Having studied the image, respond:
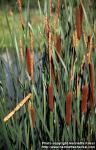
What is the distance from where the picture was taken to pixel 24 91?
1132 mm

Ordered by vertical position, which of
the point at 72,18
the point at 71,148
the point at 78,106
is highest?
the point at 72,18

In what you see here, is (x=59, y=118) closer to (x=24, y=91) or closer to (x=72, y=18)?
(x=24, y=91)

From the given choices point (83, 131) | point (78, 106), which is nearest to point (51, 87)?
point (78, 106)

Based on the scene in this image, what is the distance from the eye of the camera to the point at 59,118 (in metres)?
1.15

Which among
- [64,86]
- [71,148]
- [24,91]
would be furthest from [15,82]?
[71,148]

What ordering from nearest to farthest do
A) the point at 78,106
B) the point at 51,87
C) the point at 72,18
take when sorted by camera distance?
the point at 51,87, the point at 78,106, the point at 72,18

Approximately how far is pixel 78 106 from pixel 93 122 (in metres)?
0.07

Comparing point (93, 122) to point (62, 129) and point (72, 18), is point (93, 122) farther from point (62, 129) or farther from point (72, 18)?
point (72, 18)

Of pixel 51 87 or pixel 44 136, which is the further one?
pixel 44 136

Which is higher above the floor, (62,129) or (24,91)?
(24,91)

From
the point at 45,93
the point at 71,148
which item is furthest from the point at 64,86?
the point at 71,148

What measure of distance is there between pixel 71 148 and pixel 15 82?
236 millimetres

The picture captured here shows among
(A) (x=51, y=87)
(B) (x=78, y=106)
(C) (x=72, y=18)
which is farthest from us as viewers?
(C) (x=72, y=18)

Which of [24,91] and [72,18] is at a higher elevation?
[72,18]
